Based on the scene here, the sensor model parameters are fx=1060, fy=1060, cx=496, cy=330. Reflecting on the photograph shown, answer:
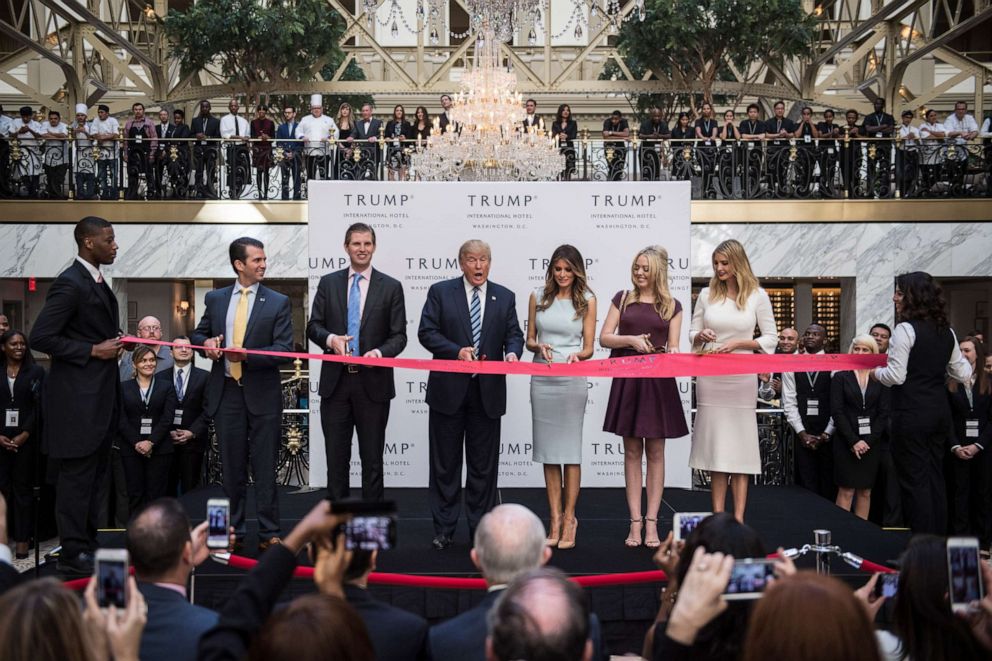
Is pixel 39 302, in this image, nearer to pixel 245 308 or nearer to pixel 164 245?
pixel 164 245

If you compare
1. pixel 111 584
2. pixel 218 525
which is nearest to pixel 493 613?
pixel 111 584

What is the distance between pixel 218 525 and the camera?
3.22m

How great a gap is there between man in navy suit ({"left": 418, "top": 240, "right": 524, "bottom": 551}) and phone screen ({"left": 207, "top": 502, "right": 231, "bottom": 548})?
245 cm

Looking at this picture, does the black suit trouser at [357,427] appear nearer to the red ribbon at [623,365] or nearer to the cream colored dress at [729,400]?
the red ribbon at [623,365]

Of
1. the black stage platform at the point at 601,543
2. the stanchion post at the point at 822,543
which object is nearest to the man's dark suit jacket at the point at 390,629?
the stanchion post at the point at 822,543

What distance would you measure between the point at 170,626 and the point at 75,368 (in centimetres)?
271

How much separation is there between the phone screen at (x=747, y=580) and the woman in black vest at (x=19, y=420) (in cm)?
582

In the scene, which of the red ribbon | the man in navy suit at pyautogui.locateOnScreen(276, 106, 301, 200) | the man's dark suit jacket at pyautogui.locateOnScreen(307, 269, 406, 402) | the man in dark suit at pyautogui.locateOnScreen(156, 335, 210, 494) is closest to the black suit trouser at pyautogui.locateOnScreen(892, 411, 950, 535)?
the red ribbon

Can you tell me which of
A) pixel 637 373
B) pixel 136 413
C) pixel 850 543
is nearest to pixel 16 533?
pixel 136 413

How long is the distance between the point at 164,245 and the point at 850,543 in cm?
1053

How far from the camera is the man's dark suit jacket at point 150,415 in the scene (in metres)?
7.45

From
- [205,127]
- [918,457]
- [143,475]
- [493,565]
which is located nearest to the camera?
[493,565]

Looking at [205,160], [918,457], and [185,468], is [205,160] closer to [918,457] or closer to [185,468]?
[185,468]

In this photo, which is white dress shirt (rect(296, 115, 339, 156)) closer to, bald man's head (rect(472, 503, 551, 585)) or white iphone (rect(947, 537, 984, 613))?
bald man's head (rect(472, 503, 551, 585))
